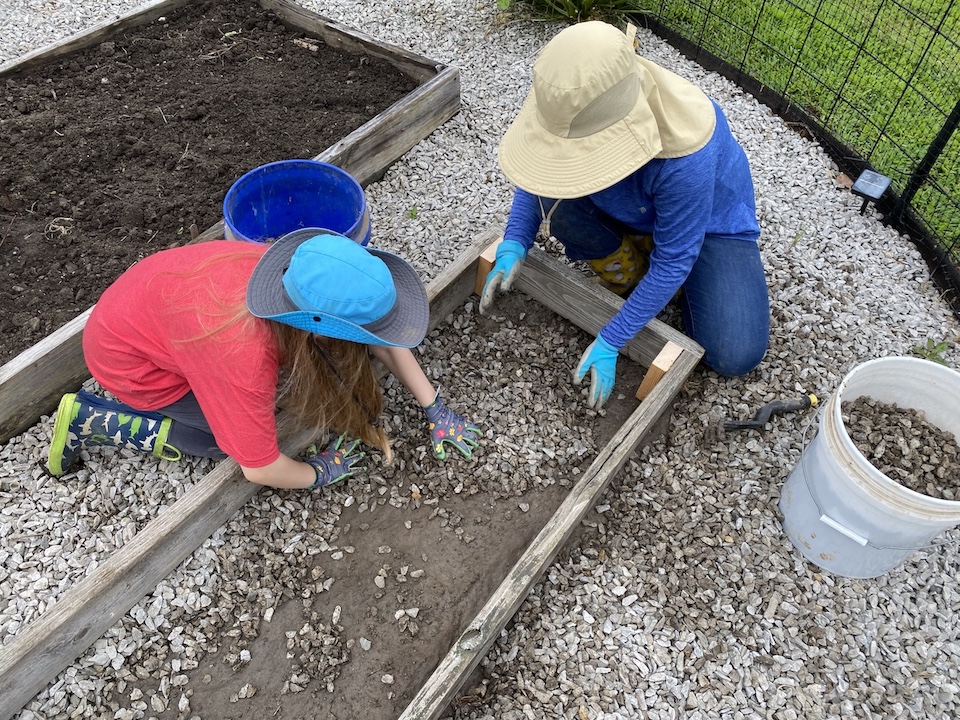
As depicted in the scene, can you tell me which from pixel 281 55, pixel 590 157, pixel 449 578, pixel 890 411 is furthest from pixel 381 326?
pixel 281 55

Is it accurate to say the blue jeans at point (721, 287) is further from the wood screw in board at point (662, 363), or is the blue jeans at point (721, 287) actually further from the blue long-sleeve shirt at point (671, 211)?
the wood screw in board at point (662, 363)

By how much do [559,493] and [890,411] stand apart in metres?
1.09

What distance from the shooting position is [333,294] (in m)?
1.39

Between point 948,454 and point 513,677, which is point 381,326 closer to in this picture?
point 513,677

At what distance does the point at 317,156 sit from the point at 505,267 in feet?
3.95

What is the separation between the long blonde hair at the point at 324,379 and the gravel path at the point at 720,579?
2.29ft

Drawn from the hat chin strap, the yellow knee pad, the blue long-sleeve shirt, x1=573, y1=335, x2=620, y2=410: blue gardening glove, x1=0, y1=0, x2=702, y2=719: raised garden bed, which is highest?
the hat chin strap

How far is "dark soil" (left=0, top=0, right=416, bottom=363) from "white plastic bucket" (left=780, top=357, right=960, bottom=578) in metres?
2.53

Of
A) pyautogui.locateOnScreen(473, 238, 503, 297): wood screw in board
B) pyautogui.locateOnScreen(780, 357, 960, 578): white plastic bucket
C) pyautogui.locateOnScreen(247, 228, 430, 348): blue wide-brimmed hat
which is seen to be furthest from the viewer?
pyautogui.locateOnScreen(473, 238, 503, 297): wood screw in board

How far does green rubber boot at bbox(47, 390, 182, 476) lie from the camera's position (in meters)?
2.03

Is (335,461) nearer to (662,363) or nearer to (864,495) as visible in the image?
(662,363)

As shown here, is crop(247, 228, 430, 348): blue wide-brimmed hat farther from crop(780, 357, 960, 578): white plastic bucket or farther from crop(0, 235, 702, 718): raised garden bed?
crop(780, 357, 960, 578): white plastic bucket

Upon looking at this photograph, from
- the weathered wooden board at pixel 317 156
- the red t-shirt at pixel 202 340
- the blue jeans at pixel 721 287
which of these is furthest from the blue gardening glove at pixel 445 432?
the weathered wooden board at pixel 317 156

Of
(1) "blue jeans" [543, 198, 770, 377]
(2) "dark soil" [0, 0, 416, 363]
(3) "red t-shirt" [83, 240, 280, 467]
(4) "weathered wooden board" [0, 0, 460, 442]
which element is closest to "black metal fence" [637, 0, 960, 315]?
(1) "blue jeans" [543, 198, 770, 377]
